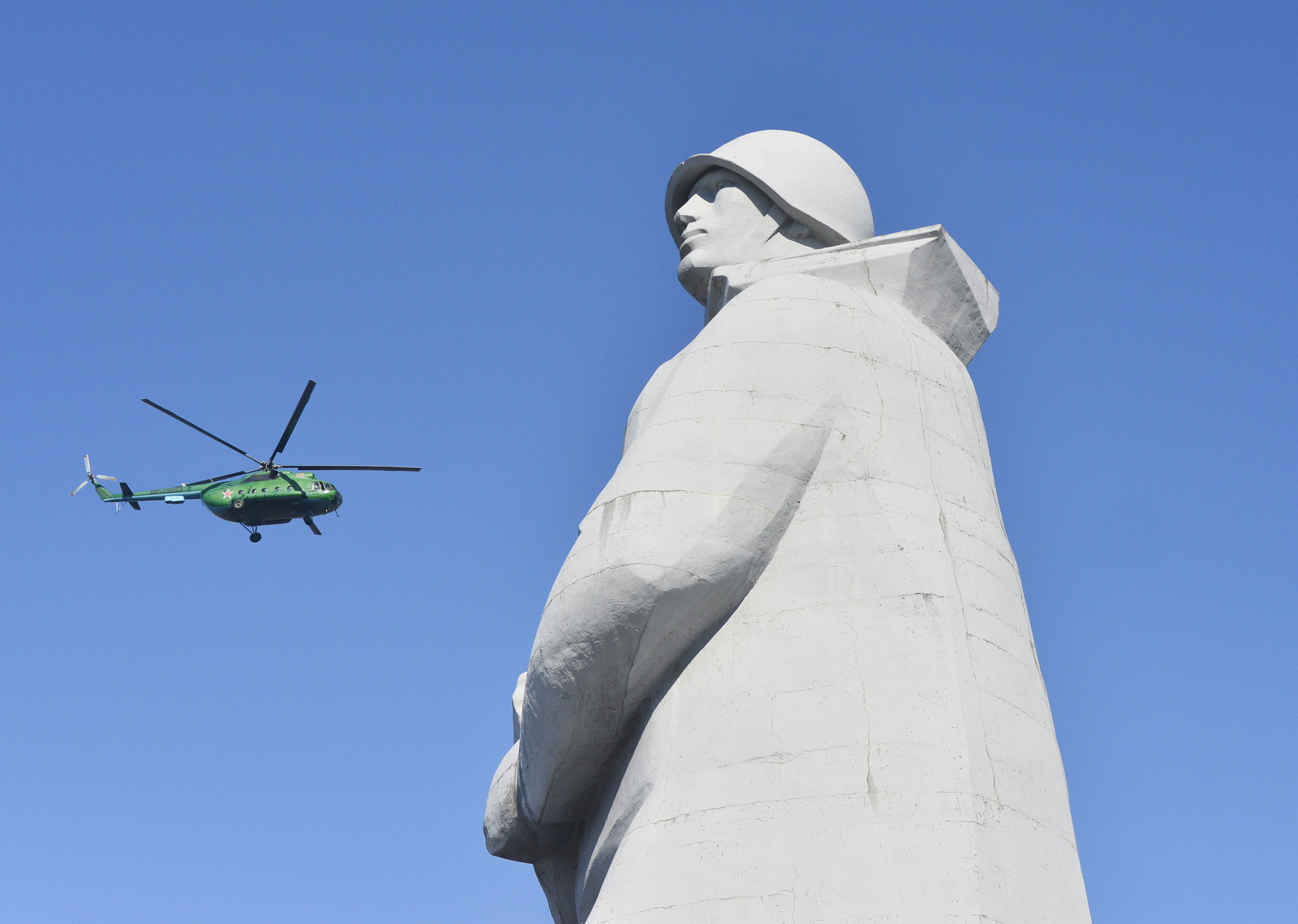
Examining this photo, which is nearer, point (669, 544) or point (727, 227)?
point (669, 544)

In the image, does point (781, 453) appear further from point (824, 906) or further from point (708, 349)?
point (824, 906)

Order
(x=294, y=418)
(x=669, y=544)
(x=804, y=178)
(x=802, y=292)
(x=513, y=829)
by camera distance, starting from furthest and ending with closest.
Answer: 1. (x=294, y=418)
2. (x=804, y=178)
3. (x=802, y=292)
4. (x=513, y=829)
5. (x=669, y=544)

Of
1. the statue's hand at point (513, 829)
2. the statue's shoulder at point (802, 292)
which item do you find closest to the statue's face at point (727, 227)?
the statue's shoulder at point (802, 292)

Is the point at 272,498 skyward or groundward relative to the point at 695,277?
skyward

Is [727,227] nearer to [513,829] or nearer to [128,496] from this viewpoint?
[513,829]

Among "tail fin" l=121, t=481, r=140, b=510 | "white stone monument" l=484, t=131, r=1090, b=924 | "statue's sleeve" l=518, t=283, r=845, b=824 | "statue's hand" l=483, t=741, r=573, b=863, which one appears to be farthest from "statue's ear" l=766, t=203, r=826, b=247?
"tail fin" l=121, t=481, r=140, b=510

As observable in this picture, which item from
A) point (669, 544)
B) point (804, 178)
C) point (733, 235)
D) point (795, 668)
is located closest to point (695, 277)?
point (733, 235)

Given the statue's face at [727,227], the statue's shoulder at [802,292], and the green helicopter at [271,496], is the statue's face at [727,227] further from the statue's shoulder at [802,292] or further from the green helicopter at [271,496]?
the green helicopter at [271,496]
